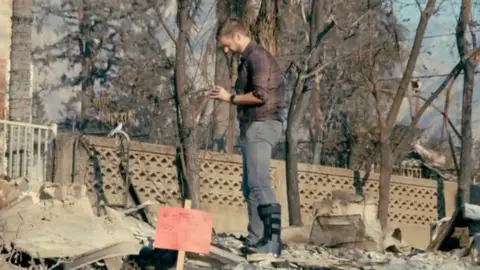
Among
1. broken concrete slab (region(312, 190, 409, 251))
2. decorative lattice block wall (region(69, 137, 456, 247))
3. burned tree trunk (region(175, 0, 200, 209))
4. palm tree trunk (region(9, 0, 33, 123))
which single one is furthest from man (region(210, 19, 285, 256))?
burned tree trunk (region(175, 0, 200, 209))

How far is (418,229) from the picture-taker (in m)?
19.6

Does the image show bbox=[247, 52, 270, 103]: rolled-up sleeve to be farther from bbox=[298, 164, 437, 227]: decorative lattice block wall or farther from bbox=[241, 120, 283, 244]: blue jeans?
bbox=[298, 164, 437, 227]: decorative lattice block wall

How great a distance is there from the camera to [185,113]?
14.7 m

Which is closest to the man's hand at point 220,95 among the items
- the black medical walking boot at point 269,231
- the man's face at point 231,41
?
the man's face at point 231,41

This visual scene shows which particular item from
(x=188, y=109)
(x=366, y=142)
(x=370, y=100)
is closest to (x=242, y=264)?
(x=188, y=109)

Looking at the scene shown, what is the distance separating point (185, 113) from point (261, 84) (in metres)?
7.77

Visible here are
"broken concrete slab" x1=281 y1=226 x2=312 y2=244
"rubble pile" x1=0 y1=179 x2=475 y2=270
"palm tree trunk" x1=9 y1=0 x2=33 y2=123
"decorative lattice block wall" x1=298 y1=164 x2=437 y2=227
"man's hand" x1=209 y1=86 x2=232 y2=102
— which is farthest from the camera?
"decorative lattice block wall" x1=298 y1=164 x2=437 y2=227

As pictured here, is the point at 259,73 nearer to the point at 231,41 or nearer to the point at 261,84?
the point at 261,84

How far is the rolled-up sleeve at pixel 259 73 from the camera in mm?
7000

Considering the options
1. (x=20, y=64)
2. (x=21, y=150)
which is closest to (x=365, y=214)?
(x=21, y=150)

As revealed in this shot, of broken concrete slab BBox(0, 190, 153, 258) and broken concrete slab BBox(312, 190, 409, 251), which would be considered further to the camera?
broken concrete slab BBox(312, 190, 409, 251)

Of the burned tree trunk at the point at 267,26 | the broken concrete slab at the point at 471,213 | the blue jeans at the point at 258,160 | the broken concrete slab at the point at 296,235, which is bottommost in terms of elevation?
the broken concrete slab at the point at 296,235

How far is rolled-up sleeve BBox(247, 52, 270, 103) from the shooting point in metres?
7.00

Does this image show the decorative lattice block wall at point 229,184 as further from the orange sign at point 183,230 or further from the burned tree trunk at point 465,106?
the orange sign at point 183,230
